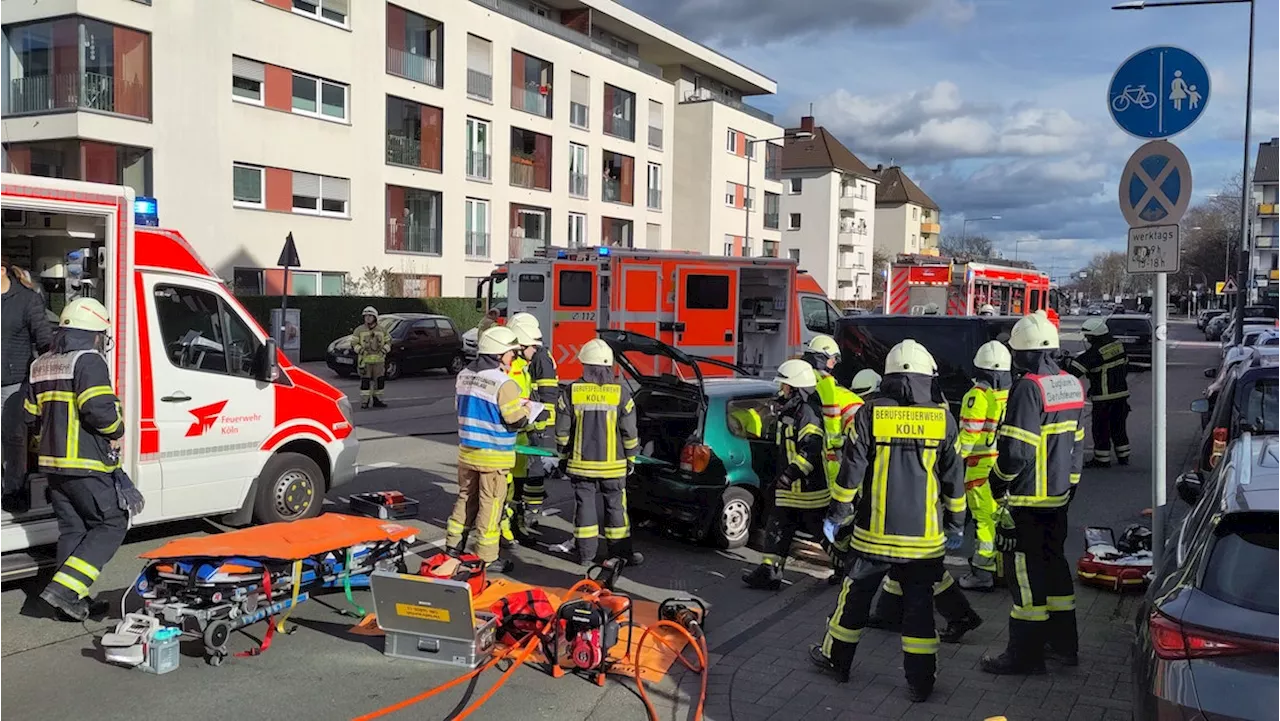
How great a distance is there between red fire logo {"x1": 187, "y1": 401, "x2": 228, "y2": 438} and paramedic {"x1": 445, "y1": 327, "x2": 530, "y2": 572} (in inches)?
80.2

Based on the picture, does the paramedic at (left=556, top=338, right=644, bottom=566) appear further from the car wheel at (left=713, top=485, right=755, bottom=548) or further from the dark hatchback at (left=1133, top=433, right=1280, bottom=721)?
the dark hatchback at (left=1133, top=433, right=1280, bottom=721)

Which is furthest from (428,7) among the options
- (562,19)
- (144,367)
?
(144,367)

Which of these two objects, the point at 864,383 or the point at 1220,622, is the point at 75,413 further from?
the point at 1220,622

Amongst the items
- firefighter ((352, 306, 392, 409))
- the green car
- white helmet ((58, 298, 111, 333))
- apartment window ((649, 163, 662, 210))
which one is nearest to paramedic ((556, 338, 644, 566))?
the green car

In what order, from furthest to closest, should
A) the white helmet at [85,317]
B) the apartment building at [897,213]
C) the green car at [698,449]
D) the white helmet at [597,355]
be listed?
the apartment building at [897,213] → the green car at [698,449] → the white helmet at [597,355] → the white helmet at [85,317]

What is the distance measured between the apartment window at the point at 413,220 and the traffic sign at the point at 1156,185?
2772 cm

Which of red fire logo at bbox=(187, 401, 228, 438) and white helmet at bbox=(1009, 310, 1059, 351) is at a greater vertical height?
white helmet at bbox=(1009, 310, 1059, 351)

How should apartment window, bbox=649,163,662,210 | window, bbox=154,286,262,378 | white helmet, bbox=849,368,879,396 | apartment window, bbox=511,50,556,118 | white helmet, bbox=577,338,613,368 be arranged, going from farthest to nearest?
apartment window, bbox=649,163,662,210
apartment window, bbox=511,50,556,118
white helmet, bbox=849,368,879,396
window, bbox=154,286,262,378
white helmet, bbox=577,338,613,368

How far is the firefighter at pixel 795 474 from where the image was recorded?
22.3 ft

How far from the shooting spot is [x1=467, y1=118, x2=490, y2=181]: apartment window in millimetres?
34438

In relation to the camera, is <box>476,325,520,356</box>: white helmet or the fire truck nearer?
<box>476,325,520,356</box>: white helmet

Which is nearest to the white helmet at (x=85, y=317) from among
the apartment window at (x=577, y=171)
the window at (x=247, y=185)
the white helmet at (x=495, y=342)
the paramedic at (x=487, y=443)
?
the paramedic at (x=487, y=443)

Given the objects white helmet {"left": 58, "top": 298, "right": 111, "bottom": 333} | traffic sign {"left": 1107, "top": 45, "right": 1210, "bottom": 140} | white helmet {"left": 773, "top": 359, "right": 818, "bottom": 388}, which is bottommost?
white helmet {"left": 773, "top": 359, "right": 818, "bottom": 388}

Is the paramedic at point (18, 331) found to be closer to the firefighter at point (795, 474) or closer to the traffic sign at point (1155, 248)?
the firefighter at point (795, 474)
